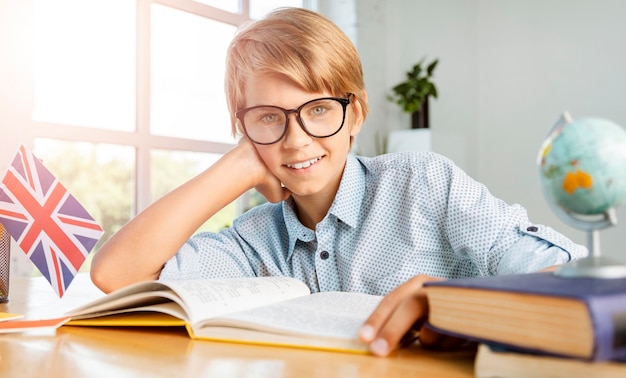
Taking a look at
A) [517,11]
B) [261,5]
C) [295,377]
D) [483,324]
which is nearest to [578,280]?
[483,324]

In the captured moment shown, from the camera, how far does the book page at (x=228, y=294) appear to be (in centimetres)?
72

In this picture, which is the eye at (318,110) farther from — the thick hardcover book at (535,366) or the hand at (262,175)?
the thick hardcover book at (535,366)

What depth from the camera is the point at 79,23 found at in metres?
3.19

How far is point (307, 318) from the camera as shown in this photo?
68cm

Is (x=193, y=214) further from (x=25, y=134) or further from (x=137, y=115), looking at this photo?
(x=137, y=115)

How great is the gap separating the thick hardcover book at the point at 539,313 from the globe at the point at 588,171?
6 centimetres

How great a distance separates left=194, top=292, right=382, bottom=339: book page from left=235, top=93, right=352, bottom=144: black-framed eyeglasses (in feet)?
1.31

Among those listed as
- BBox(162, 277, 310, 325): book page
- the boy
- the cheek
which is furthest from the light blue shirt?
BBox(162, 277, 310, 325): book page

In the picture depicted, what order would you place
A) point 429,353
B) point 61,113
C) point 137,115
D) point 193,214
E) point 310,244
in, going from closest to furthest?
point 429,353 < point 193,214 < point 310,244 < point 61,113 < point 137,115

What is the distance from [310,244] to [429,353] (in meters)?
0.68

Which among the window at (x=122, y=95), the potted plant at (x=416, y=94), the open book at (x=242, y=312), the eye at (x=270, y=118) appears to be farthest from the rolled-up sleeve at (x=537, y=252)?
the potted plant at (x=416, y=94)

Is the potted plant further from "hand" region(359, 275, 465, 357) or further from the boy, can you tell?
"hand" region(359, 275, 465, 357)

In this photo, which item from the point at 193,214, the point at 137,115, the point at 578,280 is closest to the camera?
the point at 578,280

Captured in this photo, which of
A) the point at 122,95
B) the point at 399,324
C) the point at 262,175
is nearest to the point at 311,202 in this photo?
the point at 262,175
